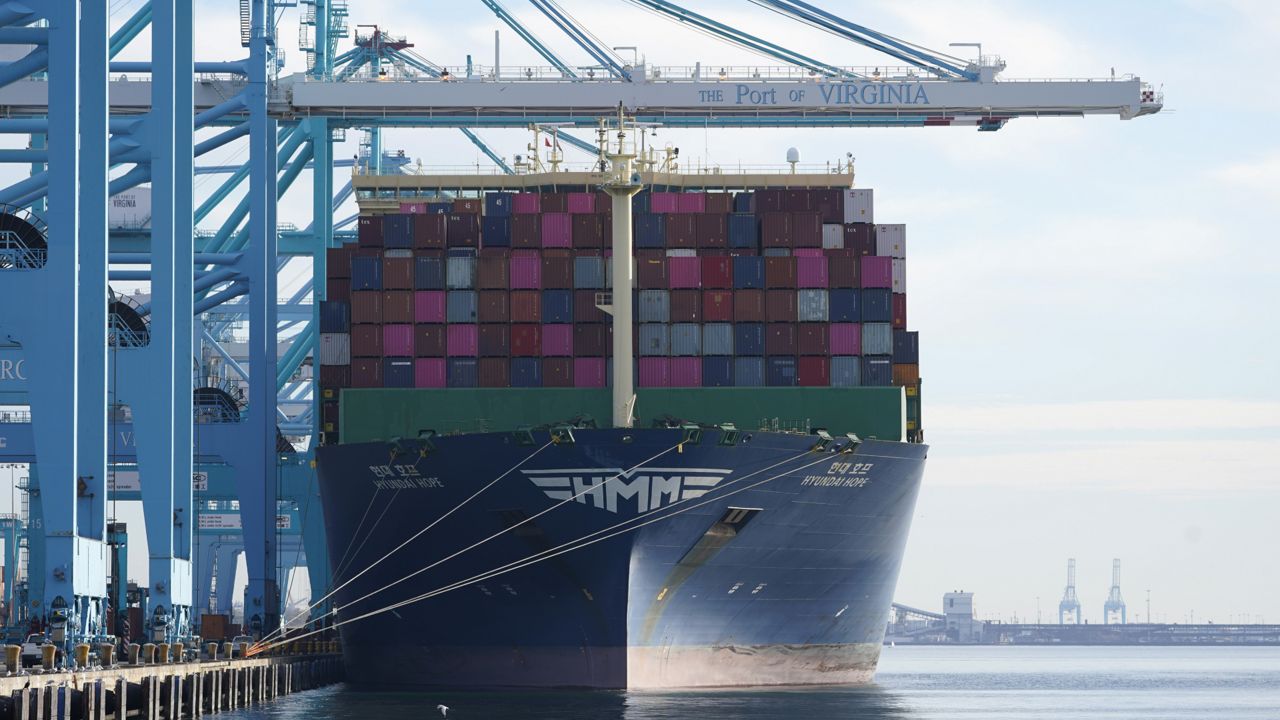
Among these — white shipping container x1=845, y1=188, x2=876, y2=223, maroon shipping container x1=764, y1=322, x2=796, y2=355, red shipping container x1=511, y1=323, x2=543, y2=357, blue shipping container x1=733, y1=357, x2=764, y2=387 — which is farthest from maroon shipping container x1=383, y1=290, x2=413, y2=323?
white shipping container x1=845, y1=188, x2=876, y2=223

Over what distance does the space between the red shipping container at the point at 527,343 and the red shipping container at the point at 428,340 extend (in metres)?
1.68

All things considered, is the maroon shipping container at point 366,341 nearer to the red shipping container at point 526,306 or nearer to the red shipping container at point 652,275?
the red shipping container at point 526,306

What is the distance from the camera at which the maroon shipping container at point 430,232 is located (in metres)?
45.1

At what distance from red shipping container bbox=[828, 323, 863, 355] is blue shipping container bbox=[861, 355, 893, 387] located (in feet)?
1.05

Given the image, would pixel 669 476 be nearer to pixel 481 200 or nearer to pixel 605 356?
pixel 605 356

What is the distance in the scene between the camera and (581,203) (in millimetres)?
46000

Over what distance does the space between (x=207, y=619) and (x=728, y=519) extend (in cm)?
2026

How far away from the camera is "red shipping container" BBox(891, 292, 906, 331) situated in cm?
4772

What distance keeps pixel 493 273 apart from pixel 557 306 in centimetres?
172

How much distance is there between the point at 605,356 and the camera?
1719 inches

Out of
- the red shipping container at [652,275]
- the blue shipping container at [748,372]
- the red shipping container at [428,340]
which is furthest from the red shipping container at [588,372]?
the red shipping container at [428,340]

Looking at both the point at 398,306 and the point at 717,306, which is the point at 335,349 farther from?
the point at 717,306

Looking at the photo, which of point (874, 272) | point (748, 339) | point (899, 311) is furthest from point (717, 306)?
point (899, 311)

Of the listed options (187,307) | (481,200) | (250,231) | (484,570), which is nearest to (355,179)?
(250,231)
